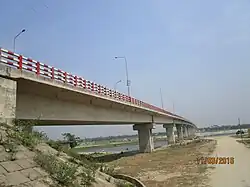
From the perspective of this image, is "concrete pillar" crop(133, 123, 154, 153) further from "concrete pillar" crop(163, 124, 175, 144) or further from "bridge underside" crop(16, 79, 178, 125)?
"concrete pillar" crop(163, 124, 175, 144)

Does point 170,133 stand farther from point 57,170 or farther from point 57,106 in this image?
point 57,170

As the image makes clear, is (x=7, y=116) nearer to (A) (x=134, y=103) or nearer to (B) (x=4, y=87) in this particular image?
(B) (x=4, y=87)

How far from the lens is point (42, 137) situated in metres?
10.4

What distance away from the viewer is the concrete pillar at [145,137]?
144 feet

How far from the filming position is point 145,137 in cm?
4478

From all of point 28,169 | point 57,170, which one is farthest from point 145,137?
point 28,169

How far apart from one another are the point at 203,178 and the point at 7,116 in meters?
10.8

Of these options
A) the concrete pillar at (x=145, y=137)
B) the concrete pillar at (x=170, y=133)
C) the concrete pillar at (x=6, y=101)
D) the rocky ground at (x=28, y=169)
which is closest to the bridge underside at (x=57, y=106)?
the concrete pillar at (x=6, y=101)

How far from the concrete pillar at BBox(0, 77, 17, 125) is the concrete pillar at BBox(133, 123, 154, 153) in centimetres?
3459

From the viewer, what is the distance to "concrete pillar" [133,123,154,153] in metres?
43.8

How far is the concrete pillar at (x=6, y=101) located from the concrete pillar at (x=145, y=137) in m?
34.6

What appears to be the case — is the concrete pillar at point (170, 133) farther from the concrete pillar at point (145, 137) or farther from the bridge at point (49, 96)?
the bridge at point (49, 96)

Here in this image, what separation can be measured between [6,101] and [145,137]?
36.0 m

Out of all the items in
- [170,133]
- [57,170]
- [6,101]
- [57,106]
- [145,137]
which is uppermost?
[57,106]
